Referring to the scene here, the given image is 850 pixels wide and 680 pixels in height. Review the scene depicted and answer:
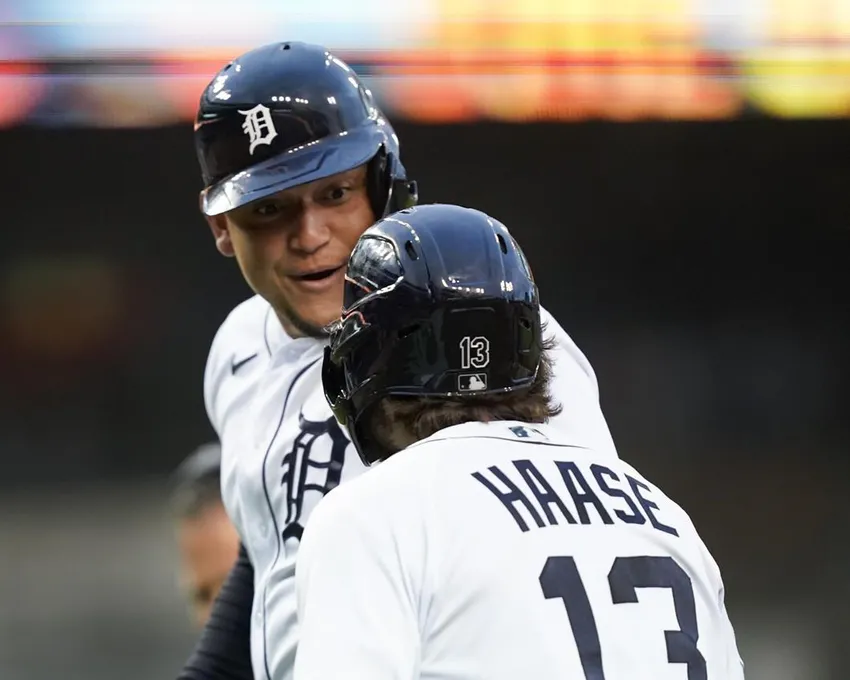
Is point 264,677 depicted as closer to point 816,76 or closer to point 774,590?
point 774,590

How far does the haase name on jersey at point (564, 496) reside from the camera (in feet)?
4.74

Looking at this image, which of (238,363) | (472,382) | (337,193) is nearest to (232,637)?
(238,363)

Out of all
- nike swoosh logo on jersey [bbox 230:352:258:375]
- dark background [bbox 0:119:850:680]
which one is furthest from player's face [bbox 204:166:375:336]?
dark background [bbox 0:119:850:680]

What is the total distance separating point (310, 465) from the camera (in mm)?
2053

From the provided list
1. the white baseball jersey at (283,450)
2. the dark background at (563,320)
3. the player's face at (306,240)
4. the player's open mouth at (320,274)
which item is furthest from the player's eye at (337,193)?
the dark background at (563,320)

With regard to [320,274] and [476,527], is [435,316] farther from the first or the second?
[320,274]

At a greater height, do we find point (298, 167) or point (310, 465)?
point (298, 167)

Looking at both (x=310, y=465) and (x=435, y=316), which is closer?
(x=435, y=316)

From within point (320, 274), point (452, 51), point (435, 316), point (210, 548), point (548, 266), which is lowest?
point (548, 266)

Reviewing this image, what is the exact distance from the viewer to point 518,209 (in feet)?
21.6

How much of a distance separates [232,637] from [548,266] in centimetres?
429

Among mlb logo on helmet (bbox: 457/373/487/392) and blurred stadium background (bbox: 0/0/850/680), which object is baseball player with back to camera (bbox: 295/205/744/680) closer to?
mlb logo on helmet (bbox: 457/373/487/392)

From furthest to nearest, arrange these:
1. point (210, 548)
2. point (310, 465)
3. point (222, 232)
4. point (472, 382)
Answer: point (210, 548) < point (222, 232) < point (310, 465) < point (472, 382)

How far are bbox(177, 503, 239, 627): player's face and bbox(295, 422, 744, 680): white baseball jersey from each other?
7.17 ft
